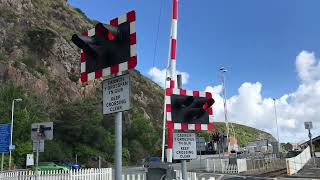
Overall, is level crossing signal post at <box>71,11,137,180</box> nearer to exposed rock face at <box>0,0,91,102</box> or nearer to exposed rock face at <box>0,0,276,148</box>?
exposed rock face at <box>0,0,276,148</box>

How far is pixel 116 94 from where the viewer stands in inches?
243

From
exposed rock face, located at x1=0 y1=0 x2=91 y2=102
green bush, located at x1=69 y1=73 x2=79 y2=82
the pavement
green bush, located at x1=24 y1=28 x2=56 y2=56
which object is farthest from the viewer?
green bush, located at x1=24 y1=28 x2=56 y2=56

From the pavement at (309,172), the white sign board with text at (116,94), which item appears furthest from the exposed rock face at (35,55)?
the white sign board with text at (116,94)

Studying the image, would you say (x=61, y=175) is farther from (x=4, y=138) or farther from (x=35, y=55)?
(x=35, y=55)

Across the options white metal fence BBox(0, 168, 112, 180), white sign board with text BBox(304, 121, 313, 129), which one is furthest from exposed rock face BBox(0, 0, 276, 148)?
white metal fence BBox(0, 168, 112, 180)

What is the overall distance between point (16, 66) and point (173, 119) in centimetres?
7926

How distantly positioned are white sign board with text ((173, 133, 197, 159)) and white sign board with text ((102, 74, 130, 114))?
283 cm

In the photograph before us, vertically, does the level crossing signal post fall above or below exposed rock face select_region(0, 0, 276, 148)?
below

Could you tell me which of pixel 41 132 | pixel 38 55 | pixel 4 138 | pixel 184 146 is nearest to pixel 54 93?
pixel 38 55

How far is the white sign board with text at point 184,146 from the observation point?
886 cm

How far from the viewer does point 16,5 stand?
104 meters

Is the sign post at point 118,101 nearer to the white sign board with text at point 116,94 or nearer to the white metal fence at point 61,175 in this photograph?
the white sign board with text at point 116,94

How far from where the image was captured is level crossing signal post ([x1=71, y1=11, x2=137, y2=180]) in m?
6.08

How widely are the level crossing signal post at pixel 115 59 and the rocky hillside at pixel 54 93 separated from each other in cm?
5738
